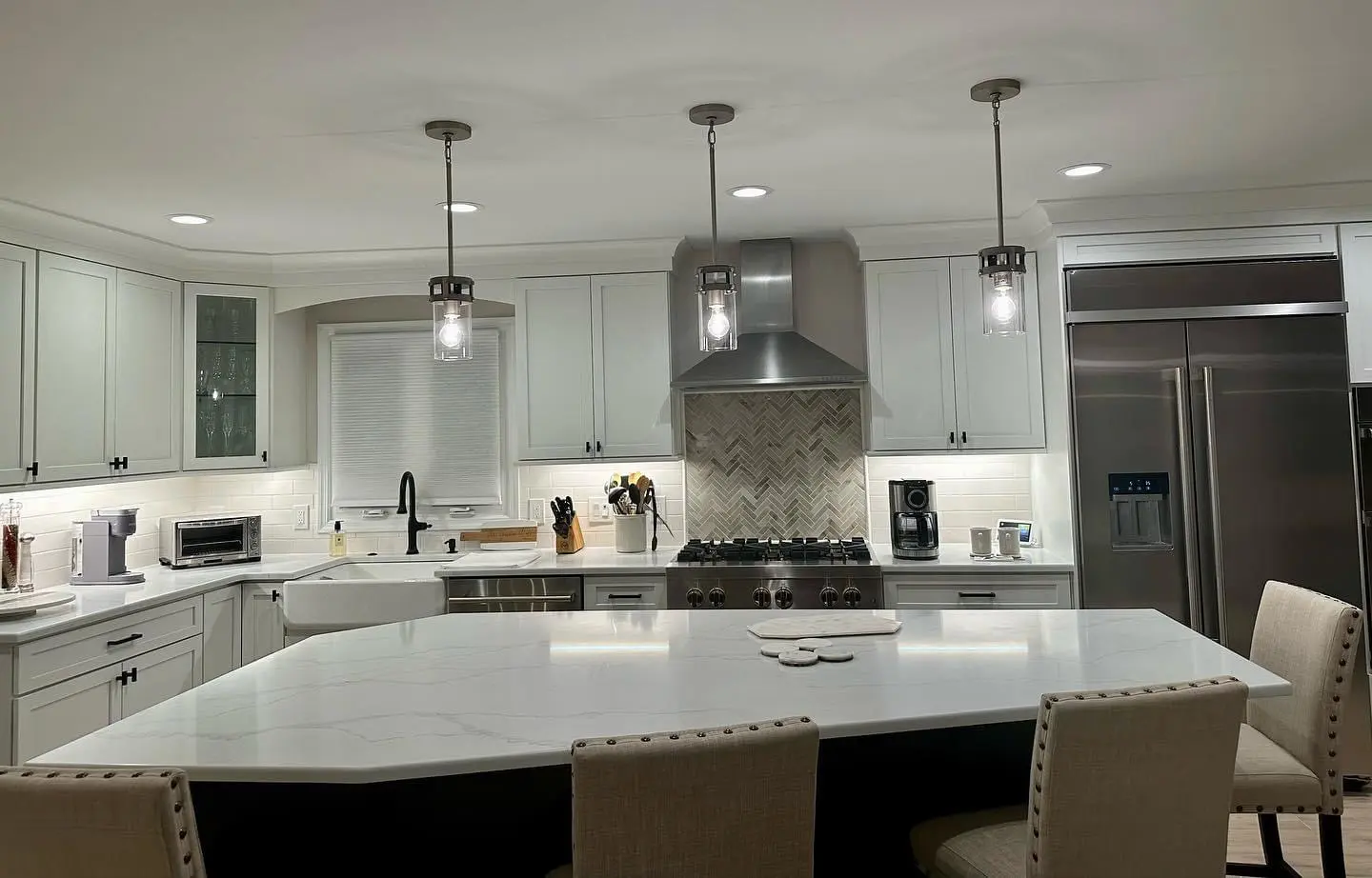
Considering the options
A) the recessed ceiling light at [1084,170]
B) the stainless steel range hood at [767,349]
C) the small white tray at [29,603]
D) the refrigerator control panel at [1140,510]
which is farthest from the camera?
the stainless steel range hood at [767,349]

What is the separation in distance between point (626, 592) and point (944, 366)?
178 centimetres

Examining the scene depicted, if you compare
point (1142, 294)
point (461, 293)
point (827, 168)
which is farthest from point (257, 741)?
point (1142, 294)

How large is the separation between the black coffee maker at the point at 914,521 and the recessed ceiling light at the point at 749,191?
1416 millimetres

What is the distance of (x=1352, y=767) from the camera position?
12.0 feet

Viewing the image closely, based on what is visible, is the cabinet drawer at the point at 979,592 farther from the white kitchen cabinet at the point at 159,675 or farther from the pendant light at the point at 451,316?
the white kitchen cabinet at the point at 159,675

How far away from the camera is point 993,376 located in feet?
13.7

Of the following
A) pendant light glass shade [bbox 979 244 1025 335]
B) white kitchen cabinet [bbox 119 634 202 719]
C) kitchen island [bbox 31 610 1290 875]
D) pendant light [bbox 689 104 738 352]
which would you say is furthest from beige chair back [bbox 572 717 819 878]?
white kitchen cabinet [bbox 119 634 202 719]

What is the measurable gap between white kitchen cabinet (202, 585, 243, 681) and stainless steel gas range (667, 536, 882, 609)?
2015 millimetres

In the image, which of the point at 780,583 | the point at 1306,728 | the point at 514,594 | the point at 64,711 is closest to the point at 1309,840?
the point at 1306,728

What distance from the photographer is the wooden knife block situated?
14.9ft

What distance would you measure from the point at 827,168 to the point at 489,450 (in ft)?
7.98

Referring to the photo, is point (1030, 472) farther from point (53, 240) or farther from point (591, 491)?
point (53, 240)

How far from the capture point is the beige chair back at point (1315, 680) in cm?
212

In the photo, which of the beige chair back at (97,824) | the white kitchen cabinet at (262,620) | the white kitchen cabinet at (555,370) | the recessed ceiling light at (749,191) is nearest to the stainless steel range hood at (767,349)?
the white kitchen cabinet at (555,370)
